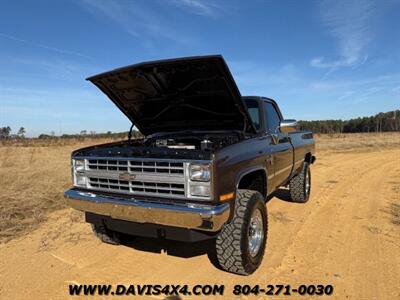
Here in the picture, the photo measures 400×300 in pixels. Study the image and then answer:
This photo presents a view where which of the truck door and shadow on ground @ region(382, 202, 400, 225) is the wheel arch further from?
shadow on ground @ region(382, 202, 400, 225)

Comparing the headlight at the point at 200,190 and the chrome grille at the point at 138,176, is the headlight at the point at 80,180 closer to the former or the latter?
the chrome grille at the point at 138,176

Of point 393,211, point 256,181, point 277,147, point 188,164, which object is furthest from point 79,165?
point 393,211

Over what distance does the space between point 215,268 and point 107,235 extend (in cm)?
163

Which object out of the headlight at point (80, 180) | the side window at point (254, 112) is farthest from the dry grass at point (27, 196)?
the side window at point (254, 112)

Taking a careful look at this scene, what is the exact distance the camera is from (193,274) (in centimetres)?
405

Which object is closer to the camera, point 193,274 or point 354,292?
point 354,292

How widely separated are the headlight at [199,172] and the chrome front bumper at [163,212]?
0.27 metres

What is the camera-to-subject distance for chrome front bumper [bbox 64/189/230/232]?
339cm

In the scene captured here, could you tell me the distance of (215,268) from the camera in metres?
4.21

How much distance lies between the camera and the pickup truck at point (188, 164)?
355cm

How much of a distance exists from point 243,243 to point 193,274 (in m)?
0.69

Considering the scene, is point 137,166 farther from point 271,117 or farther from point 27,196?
point 27,196

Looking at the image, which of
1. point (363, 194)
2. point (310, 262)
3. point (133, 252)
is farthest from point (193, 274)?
→ point (363, 194)

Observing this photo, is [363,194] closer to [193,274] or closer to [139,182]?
[193,274]
